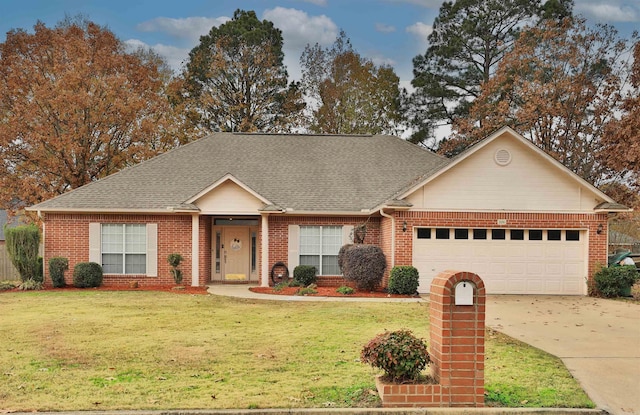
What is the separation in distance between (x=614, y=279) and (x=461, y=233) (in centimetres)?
475

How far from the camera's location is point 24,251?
21.1 metres

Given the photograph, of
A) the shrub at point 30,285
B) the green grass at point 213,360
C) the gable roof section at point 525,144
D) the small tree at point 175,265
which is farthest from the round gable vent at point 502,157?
the shrub at point 30,285

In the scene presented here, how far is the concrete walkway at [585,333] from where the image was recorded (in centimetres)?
751

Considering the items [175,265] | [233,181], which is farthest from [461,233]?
[175,265]

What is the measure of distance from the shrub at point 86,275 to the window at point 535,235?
46.4 ft

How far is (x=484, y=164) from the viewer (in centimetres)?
1903

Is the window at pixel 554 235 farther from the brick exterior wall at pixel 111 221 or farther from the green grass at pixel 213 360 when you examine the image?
the brick exterior wall at pixel 111 221

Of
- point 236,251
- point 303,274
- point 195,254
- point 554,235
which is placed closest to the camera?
point 554,235

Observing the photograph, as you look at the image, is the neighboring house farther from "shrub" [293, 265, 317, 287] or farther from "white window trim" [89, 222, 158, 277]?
"shrub" [293, 265, 317, 287]

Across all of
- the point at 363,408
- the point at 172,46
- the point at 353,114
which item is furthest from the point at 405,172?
the point at 172,46

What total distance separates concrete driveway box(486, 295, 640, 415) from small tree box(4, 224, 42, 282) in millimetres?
15235

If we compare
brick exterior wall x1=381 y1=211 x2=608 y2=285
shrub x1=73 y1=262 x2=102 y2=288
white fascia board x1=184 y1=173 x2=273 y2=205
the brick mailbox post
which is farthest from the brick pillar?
shrub x1=73 y1=262 x2=102 y2=288

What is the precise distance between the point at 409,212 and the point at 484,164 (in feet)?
9.10

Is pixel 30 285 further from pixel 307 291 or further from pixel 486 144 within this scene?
pixel 486 144
